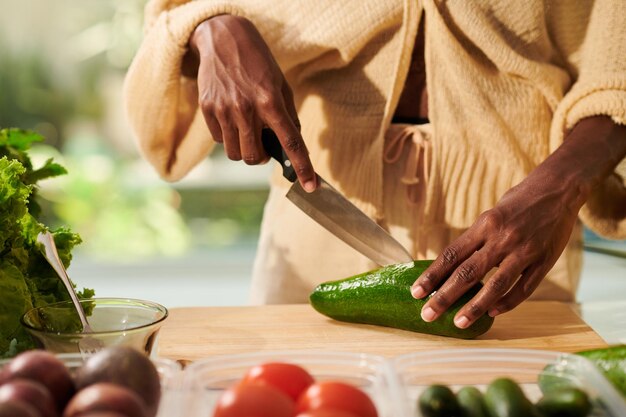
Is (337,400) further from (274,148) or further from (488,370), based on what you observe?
(274,148)

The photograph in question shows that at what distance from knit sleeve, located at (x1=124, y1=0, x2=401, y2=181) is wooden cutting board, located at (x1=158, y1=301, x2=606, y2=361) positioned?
16.4 inches

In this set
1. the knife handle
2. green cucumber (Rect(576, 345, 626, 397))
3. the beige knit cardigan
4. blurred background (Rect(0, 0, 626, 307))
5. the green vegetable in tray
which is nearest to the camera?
green cucumber (Rect(576, 345, 626, 397))

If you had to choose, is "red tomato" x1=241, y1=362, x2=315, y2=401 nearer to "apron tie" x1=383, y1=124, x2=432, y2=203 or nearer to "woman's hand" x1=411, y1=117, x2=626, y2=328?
"woman's hand" x1=411, y1=117, x2=626, y2=328

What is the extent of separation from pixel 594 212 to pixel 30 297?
111 centimetres

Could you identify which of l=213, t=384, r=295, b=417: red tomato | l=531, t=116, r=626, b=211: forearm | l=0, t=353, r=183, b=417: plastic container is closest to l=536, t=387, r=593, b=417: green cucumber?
l=213, t=384, r=295, b=417: red tomato

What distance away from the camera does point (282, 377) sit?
83cm

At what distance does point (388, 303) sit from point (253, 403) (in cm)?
71

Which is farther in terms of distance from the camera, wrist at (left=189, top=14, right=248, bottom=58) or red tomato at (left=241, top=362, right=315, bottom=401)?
wrist at (left=189, top=14, right=248, bottom=58)

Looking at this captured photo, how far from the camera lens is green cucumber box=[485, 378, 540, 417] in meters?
0.79

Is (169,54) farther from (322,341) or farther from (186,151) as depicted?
(322,341)

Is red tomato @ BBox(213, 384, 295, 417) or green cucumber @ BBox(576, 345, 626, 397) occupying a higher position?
red tomato @ BBox(213, 384, 295, 417)

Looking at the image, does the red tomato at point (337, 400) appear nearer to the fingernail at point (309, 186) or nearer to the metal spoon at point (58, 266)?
the metal spoon at point (58, 266)

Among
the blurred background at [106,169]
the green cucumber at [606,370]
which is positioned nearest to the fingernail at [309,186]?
the green cucumber at [606,370]

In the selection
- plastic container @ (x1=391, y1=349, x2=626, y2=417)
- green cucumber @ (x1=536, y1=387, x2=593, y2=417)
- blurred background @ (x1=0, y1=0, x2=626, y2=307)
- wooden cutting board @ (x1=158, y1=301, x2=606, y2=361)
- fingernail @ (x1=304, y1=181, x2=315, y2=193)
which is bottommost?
blurred background @ (x1=0, y1=0, x2=626, y2=307)
